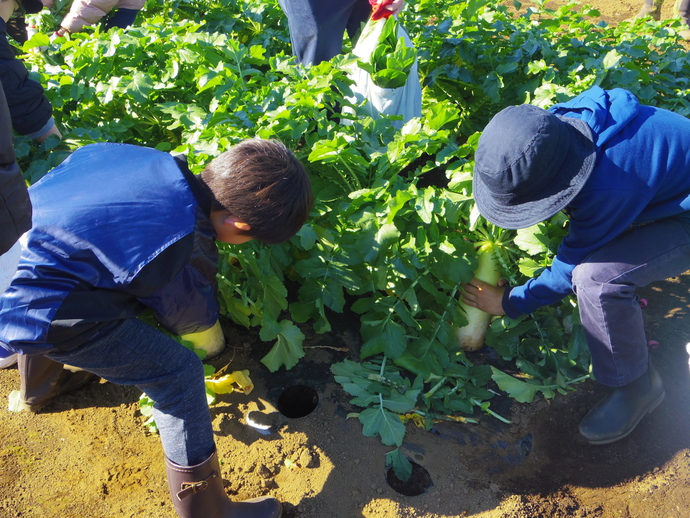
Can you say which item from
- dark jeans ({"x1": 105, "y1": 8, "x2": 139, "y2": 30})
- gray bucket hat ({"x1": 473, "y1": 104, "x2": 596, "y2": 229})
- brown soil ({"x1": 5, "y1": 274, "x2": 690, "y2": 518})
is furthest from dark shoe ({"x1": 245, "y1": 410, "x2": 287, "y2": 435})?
dark jeans ({"x1": 105, "y1": 8, "x2": 139, "y2": 30})

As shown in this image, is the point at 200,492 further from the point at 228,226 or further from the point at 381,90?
the point at 381,90

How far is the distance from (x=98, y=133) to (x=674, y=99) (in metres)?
2.77

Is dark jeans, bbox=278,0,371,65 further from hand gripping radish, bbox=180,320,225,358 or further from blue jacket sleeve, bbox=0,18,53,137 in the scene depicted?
hand gripping radish, bbox=180,320,225,358

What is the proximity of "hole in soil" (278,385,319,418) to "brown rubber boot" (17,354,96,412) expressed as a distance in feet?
2.59

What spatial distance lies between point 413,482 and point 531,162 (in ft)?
3.89

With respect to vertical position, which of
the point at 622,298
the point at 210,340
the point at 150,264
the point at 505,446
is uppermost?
→ the point at 150,264

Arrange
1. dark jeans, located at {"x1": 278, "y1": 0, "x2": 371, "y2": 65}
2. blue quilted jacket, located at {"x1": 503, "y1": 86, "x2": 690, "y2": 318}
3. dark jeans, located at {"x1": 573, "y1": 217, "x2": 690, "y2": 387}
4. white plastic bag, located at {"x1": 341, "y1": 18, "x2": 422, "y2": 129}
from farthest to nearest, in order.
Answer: dark jeans, located at {"x1": 278, "y1": 0, "x2": 371, "y2": 65}, white plastic bag, located at {"x1": 341, "y1": 18, "x2": 422, "y2": 129}, dark jeans, located at {"x1": 573, "y1": 217, "x2": 690, "y2": 387}, blue quilted jacket, located at {"x1": 503, "y1": 86, "x2": 690, "y2": 318}

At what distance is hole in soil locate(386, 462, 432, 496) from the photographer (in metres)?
2.04

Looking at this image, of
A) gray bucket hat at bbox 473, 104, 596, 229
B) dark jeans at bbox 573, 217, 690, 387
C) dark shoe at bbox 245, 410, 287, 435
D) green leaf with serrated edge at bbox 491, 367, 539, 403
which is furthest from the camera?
green leaf with serrated edge at bbox 491, 367, 539, 403

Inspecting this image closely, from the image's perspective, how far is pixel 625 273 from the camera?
195 centimetres

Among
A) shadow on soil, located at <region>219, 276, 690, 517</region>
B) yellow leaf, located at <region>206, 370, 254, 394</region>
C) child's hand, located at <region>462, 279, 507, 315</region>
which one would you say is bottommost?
shadow on soil, located at <region>219, 276, 690, 517</region>

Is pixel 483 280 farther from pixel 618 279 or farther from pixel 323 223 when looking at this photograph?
pixel 323 223

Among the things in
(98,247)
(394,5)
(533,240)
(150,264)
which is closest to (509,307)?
(533,240)

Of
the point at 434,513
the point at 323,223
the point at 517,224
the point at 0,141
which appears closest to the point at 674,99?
the point at 517,224
